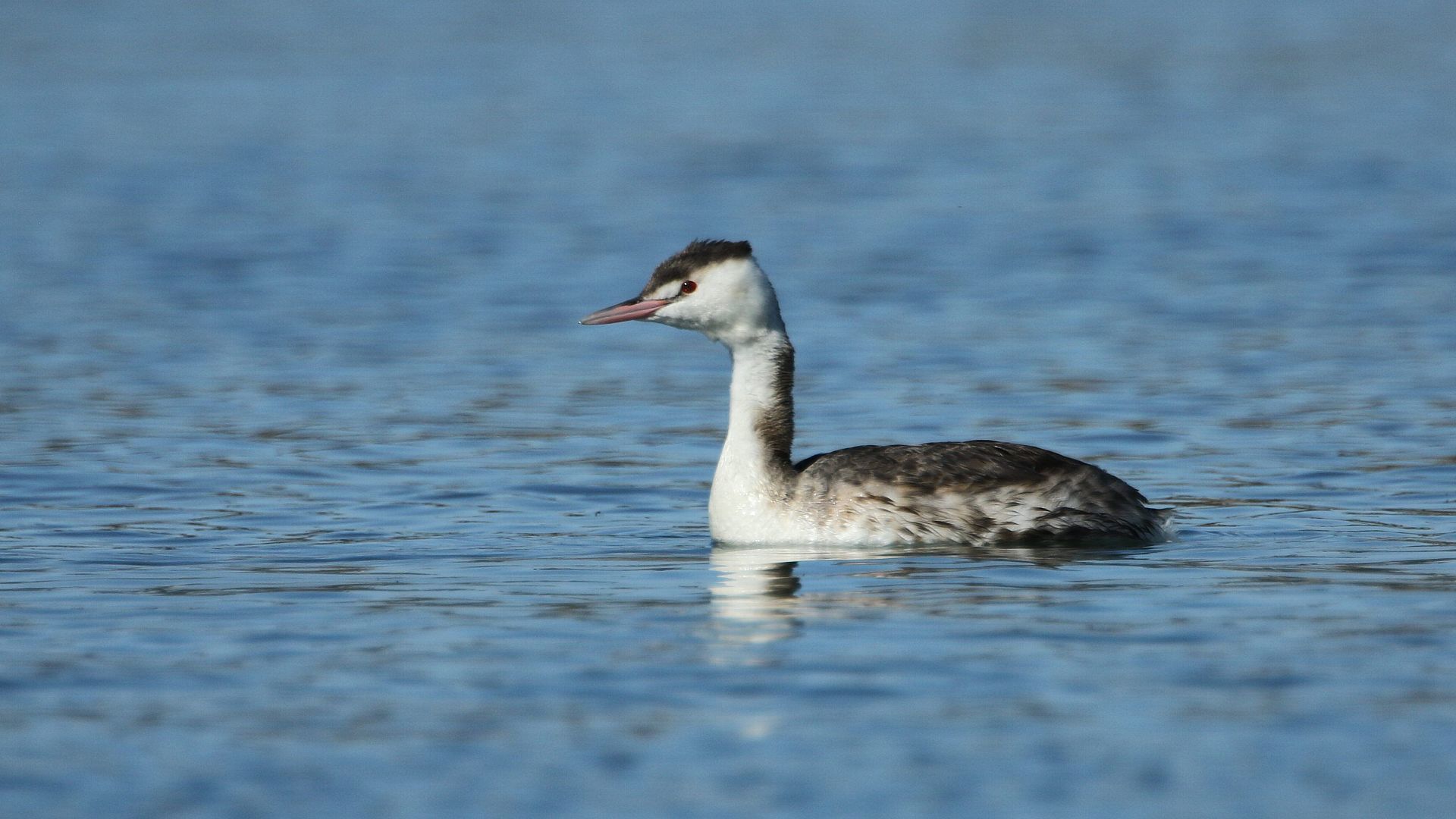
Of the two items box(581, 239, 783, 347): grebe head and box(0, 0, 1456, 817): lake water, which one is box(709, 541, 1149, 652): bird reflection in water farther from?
box(581, 239, 783, 347): grebe head

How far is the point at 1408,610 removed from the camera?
353 inches

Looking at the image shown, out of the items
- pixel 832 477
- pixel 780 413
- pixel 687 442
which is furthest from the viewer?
pixel 687 442

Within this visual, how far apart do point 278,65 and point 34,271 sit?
1930cm

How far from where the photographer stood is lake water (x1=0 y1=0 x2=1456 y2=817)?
7.12 m

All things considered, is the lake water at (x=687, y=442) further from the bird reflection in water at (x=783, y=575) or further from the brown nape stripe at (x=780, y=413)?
the brown nape stripe at (x=780, y=413)

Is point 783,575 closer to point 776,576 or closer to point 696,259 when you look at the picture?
point 776,576

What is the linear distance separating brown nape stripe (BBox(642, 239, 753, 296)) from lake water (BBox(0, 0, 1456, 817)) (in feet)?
4.39

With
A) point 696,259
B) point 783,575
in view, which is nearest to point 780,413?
point 696,259

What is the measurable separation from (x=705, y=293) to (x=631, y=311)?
39 cm

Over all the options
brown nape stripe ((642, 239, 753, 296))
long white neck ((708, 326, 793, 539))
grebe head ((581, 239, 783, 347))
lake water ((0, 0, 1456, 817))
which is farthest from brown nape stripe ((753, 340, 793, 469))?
lake water ((0, 0, 1456, 817))

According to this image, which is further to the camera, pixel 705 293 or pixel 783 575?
pixel 705 293

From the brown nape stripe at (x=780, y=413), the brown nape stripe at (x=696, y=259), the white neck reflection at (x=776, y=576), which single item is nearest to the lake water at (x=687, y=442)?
the white neck reflection at (x=776, y=576)

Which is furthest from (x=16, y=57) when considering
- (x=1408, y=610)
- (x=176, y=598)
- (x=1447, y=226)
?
(x=1408, y=610)

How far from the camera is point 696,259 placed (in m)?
11.2
